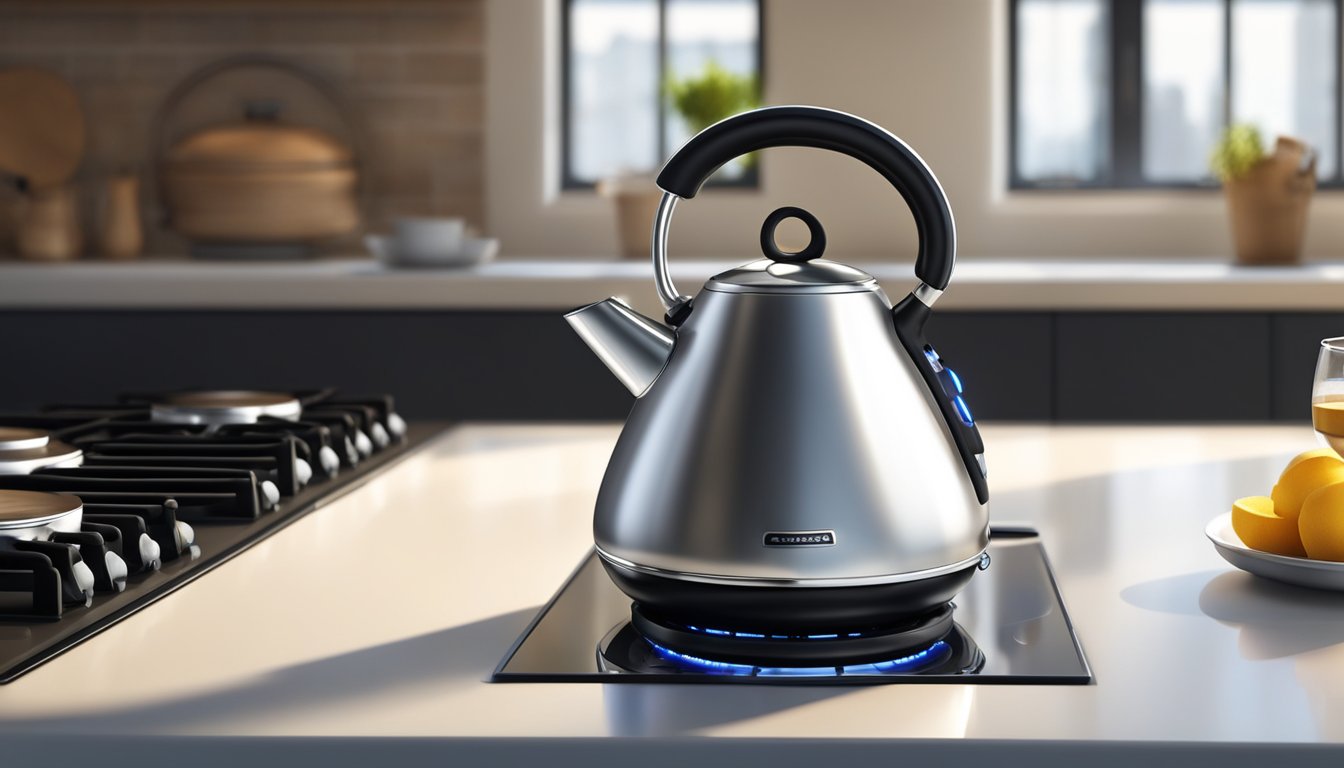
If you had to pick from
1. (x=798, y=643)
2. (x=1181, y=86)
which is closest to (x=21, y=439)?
(x=798, y=643)

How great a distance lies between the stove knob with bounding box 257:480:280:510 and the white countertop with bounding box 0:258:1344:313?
4.98ft

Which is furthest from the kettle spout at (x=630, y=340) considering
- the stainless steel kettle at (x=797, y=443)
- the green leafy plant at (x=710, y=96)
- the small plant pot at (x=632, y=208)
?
the green leafy plant at (x=710, y=96)

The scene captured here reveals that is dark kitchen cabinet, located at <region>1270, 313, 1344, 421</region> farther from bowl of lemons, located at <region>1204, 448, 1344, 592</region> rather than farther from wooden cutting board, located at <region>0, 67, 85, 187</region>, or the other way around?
wooden cutting board, located at <region>0, 67, 85, 187</region>

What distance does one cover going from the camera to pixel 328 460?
110 centimetres

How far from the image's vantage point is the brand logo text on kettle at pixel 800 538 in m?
0.64

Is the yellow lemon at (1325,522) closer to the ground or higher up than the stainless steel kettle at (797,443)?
closer to the ground

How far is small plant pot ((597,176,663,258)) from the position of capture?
2.95 m

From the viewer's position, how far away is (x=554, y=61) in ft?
10.6

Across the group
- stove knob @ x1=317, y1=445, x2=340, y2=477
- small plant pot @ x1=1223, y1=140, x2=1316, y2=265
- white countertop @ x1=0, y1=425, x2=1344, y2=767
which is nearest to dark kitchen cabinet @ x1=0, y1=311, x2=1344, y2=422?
small plant pot @ x1=1223, y1=140, x2=1316, y2=265

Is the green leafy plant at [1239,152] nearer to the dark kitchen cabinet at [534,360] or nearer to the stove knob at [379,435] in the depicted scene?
the dark kitchen cabinet at [534,360]

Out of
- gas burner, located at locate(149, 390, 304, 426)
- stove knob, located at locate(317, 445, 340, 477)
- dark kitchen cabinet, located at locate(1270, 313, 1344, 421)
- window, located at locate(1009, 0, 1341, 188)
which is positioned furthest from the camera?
window, located at locate(1009, 0, 1341, 188)

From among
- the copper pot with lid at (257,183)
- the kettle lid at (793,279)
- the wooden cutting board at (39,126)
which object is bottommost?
the kettle lid at (793,279)

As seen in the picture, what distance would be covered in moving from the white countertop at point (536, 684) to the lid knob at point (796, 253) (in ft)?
0.69

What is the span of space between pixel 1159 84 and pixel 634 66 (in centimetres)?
116
